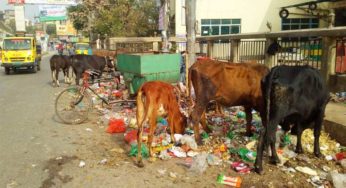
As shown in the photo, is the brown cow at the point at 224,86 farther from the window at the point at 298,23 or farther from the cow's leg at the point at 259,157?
the window at the point at 298,23

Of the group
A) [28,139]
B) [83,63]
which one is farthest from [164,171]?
[83,63]

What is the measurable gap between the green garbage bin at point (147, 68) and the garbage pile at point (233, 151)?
1.72 meters

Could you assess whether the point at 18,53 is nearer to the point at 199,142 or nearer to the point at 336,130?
the point at 199,142

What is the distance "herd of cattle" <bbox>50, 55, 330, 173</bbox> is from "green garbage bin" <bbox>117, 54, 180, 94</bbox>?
2394 mm

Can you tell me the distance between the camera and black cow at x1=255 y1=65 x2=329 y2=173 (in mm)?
5180

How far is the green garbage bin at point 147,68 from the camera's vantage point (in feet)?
30.1

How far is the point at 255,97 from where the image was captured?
21.5 ft

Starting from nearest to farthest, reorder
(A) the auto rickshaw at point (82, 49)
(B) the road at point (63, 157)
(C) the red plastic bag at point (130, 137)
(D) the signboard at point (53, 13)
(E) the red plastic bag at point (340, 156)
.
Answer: (B) the road at point (63, 157) < (E) the red plastic bag at point (340, 156) < (C) the red plastic bag at point (130, 137) < (A) the auto rickshaw at point (82, 49) < (D) the signboard at point (53, 13)

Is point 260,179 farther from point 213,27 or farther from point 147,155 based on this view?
point 213,27

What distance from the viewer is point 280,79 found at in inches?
205

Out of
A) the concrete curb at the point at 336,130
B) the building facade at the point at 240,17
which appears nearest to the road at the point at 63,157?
the concrete curb at the point at 336,130

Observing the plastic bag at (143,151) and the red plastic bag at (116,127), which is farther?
the red plastic bag at (116,127)

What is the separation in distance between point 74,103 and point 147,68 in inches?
80.2

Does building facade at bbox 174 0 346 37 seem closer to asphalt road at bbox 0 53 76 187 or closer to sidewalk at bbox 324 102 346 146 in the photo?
asphalt road at bbox 0 53 76 187
